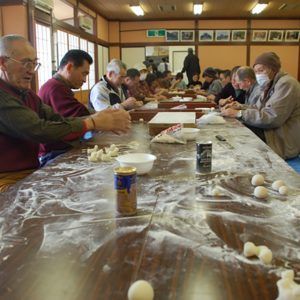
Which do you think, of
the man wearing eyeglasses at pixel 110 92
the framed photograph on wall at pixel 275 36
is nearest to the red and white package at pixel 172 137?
the man wearing eyeglasses at pixel 110 92

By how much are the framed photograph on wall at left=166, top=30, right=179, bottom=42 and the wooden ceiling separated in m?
0.46

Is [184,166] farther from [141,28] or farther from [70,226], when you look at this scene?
[141,28]

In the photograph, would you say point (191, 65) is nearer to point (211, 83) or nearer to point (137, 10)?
point (137, 10)

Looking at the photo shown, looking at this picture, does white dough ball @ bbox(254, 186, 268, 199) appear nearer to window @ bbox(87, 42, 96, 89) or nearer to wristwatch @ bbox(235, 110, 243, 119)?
wristwatch @ bbox(235, 110, 243, 119)


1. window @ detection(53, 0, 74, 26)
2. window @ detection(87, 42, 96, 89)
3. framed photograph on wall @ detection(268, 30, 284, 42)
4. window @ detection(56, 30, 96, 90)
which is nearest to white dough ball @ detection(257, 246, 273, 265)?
window @ detection(56, 30, 96, 90)

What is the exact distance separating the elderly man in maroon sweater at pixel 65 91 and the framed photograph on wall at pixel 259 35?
982 centimetres

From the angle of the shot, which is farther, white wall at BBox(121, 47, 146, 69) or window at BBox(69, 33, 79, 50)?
white wall at BBox(121, 47, 146, 69)

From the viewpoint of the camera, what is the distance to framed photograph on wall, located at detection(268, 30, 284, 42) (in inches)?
459

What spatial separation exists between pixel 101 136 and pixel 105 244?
1704mm

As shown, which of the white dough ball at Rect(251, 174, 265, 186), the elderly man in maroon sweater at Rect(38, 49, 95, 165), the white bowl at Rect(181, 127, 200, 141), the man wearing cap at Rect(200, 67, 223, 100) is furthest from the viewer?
the man wearing cap at Rect(200, 67, 223, 100)

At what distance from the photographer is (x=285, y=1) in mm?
9062

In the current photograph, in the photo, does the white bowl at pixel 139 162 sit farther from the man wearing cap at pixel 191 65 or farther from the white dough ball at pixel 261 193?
the man wearing cap at pixel 191 65

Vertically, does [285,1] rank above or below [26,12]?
above

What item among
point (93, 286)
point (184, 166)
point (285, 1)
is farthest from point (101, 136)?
point (285, 1)
